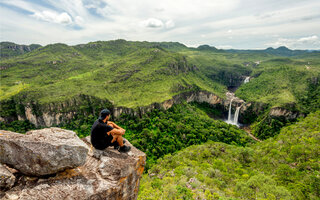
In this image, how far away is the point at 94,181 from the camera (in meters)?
7.52

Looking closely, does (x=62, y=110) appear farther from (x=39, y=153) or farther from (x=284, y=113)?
(x=284, y=113)

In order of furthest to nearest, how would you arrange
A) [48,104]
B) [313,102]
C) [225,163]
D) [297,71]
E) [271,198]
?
[297,71]
[313,102]
[48,104]
[225,163]
[271,198]

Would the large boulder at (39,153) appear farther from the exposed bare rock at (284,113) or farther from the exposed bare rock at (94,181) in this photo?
the exposed bare rock at (284,113)

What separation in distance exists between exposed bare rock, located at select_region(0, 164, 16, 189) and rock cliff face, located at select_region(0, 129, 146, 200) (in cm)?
20

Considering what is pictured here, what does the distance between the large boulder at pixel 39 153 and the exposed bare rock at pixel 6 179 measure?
1.44 feet

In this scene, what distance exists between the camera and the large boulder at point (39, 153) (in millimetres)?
6395

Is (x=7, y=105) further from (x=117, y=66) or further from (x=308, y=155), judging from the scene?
(x=308, y=155)

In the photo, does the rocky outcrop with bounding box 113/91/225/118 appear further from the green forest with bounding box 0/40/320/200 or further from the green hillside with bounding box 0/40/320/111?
the green hillside with bounding box 0/40/320/111

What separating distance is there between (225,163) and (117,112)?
58089 millimetres

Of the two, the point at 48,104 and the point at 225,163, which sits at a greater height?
the point at 48,104

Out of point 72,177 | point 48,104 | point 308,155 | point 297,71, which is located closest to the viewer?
point 72,177

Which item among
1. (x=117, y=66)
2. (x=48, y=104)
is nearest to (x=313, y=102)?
(x=117, y=66)

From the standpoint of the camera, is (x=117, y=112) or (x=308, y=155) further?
(x=117, y=112)

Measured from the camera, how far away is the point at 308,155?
123 feet
